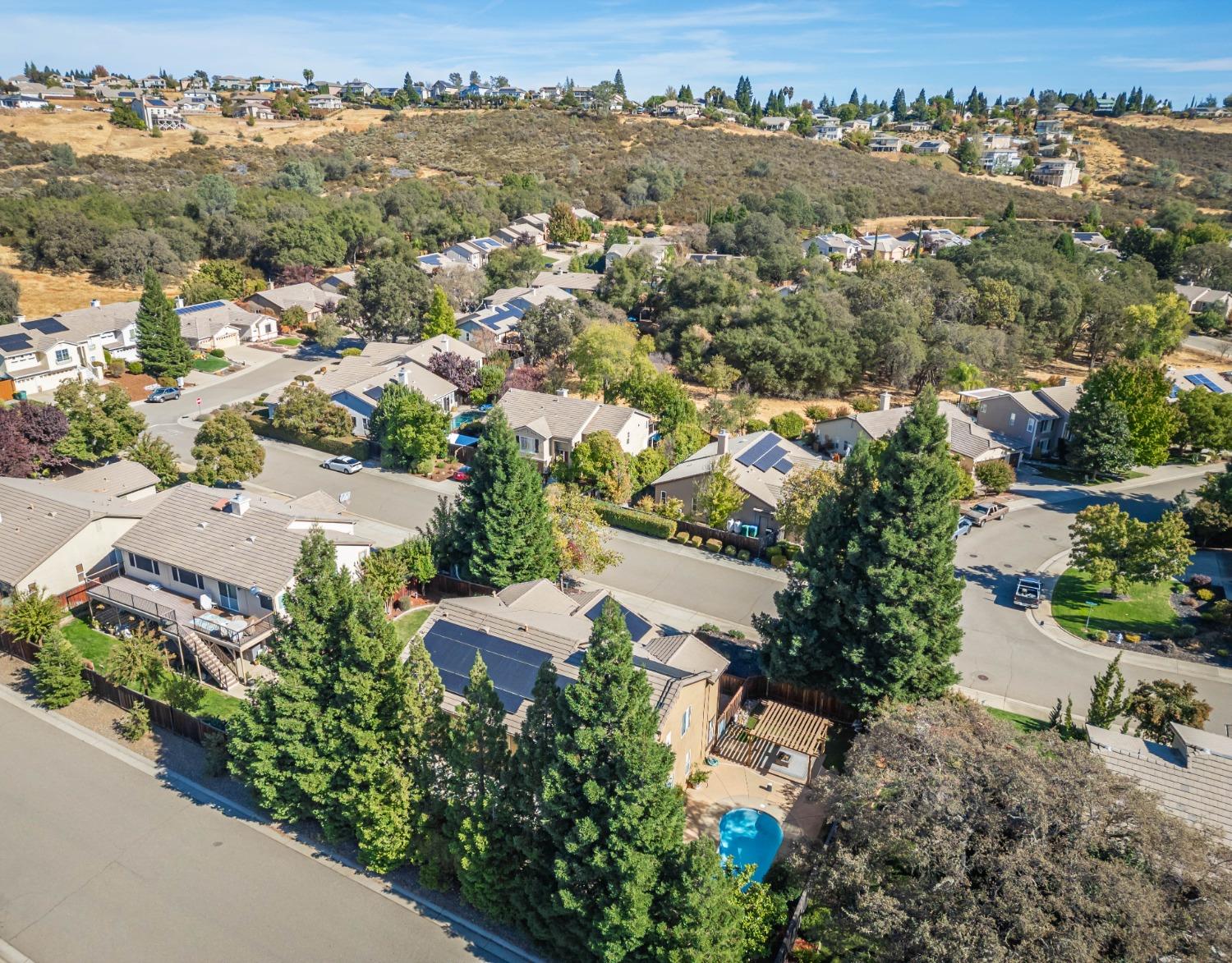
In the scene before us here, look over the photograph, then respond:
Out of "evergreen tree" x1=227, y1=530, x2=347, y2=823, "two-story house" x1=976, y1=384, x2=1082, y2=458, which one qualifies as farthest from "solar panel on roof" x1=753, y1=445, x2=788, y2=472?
"evergreen tree" x1=227, y1=530, x2=347, y2=823

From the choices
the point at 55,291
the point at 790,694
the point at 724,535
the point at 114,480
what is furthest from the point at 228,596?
the point at 55,291

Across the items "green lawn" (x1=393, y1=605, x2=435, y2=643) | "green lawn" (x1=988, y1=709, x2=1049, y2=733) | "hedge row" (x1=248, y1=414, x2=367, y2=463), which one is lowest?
"green lawn" (x1=393, y1=605, x2=435, y2=643)

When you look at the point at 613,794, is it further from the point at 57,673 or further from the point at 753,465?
the point at 753,465

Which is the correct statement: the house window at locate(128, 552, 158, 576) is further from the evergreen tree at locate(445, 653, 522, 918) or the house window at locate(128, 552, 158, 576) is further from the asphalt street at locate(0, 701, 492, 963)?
the evergreen tree at locate(445, 653, 522, 918)

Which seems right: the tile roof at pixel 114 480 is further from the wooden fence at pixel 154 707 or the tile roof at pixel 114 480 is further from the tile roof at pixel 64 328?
the tile roof at pixel 64 328

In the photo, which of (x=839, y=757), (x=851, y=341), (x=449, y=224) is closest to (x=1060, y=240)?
(x=851, y=341)

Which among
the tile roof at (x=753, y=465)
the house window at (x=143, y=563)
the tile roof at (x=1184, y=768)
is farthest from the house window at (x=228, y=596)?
the tile roof at (x=1184, y=768)

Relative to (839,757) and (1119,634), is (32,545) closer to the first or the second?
A: (839,757)
